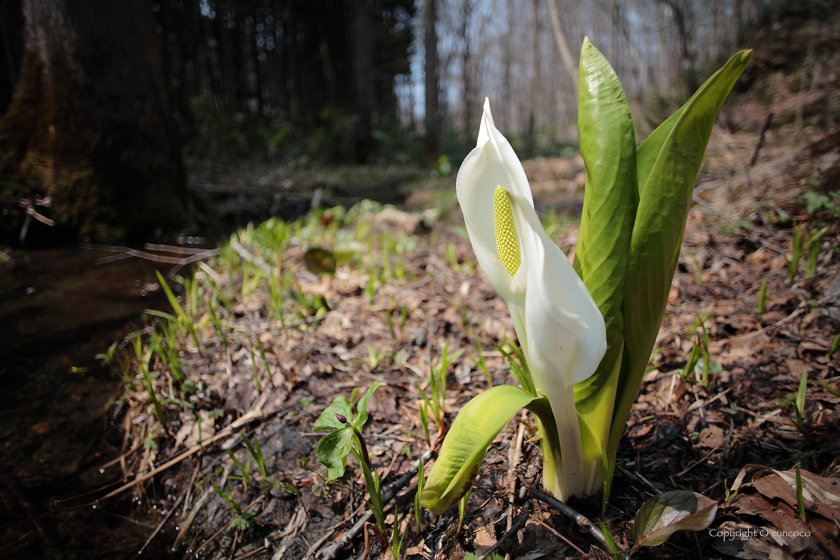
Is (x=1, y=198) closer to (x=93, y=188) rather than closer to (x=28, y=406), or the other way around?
(x=93, y=188)

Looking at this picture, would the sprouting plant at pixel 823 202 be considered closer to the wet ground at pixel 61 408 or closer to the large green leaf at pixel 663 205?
the large green leaf at pixel 663 205

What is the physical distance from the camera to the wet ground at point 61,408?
114 centimetres

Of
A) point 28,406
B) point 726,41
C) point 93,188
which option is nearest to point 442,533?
point 28,406

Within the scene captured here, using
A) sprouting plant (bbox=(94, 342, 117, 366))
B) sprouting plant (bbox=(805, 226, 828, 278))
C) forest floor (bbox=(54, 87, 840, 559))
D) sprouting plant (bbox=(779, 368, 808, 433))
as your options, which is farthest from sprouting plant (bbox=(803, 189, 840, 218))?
sprouting plant (bbox=(94, 342, 117, 366))

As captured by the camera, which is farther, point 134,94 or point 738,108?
point 738,108

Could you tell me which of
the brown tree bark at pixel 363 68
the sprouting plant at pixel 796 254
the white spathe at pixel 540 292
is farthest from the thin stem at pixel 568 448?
the brown tree bark at pixel 363 68

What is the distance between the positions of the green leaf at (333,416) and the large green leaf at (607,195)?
50 cm

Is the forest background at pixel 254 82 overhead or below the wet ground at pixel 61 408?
overhead

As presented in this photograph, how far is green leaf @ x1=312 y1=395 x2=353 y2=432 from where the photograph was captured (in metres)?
0.90

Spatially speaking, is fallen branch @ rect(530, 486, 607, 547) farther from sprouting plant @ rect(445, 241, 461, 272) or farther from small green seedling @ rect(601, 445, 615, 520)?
sprouting plant @ rect(445, 241, 461, 272)

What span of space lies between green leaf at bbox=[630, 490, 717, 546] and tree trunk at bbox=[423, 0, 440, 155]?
962 cm

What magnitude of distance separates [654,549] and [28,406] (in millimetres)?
2008

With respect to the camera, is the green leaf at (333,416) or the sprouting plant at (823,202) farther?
the sprouting plant at (823,202)

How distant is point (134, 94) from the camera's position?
344cm
